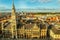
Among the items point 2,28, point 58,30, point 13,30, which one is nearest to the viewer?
point 58,30

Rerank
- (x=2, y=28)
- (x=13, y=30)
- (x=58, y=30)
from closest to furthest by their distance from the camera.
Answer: (x=58, y=30), (x=13, y=30), (x=2, y=28)

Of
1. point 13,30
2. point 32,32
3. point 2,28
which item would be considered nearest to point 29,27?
point 32,32

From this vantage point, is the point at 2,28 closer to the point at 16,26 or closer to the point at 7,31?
the point at 7,31

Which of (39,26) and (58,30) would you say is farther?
(39,26)

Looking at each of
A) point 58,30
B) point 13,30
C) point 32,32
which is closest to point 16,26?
point 13,30

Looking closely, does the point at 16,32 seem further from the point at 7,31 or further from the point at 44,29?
the point at 44,29

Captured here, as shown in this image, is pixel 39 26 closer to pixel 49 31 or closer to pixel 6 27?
pixel 49 31

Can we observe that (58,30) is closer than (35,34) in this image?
Yes

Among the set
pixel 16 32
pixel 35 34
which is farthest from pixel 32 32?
pixel 16 32
